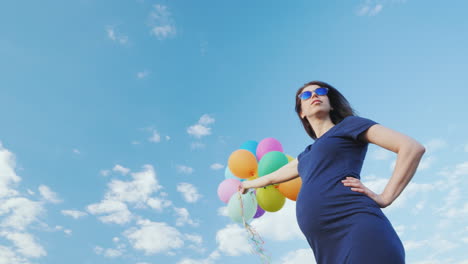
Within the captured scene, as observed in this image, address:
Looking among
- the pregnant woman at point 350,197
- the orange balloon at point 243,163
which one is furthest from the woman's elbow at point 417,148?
the orange balloon at point 243,163

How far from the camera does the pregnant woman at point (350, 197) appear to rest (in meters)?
1.35

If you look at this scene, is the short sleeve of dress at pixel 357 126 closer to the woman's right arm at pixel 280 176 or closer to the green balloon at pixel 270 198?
the woman's right arm at pixel 280 176

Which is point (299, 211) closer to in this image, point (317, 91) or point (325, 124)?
point (325, 124)

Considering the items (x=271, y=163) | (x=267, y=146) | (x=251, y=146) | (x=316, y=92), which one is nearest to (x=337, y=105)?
(x=316, y=92)

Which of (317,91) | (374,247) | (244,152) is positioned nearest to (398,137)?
(374,247)

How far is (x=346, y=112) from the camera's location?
81.2 inches

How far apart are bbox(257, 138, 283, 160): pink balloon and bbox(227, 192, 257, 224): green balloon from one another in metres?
0.75

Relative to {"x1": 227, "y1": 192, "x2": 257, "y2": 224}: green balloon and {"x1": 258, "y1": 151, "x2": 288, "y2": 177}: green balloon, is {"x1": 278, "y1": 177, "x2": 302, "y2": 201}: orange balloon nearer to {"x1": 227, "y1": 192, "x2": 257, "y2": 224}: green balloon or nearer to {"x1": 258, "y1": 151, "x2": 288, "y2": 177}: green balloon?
{"x1": 258, "y1": 151, "x2": 288, "y2": 177}: green balloon

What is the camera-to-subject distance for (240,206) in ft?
14.5

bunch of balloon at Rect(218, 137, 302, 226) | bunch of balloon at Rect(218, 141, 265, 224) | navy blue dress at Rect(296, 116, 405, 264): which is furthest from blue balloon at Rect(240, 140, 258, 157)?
navy blue dress at Rect(296, 116, 405, 264)

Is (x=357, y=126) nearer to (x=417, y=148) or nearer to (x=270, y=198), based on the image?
(x=417, y=148)

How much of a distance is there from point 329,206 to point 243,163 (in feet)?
11.0

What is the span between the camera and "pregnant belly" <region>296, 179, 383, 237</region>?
1450mm

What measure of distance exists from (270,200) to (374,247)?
135 inches
